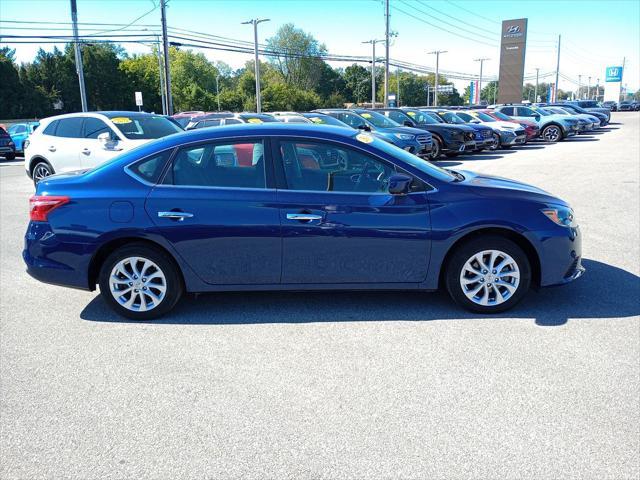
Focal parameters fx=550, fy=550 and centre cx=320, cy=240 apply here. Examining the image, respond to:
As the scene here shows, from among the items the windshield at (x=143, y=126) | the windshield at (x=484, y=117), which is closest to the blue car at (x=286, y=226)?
the windshield at (x=143, y=126)

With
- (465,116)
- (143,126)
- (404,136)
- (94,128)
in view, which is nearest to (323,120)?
(404,136)

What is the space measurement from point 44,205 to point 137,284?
1.05 metres

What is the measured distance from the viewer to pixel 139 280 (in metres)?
4.67

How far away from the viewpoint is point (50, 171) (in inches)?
479

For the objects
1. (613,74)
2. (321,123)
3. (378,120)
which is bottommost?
(321,123)

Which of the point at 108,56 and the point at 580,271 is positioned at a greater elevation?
the point at 108,56

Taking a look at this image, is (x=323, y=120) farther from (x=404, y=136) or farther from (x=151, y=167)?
(x=151, y=167)

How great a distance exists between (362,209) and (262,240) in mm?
857

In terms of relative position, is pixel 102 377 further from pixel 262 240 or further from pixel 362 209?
pixel 362 209

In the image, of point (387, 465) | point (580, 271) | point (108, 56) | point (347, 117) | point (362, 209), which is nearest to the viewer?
point (387, 465)

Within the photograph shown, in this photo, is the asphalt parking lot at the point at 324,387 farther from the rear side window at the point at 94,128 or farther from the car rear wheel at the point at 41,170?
the car rear wheel at the point at 41,170

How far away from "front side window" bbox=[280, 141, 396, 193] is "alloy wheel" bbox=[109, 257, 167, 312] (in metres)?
1.38

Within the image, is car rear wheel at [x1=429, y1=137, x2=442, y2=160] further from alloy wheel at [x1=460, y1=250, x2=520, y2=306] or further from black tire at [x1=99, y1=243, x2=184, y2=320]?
black tire at [x1=99, y1=243, x2=184, y2=320]

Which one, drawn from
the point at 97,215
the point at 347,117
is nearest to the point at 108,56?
the point at 347,117
